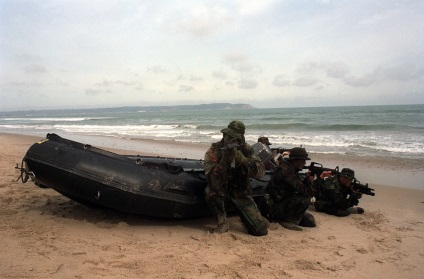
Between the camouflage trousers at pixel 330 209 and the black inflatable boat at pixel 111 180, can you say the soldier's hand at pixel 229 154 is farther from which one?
the camouflage trousers at pixel 330 209

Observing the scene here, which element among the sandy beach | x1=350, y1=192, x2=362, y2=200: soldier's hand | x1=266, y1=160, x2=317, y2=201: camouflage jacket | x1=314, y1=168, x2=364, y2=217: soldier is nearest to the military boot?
x1=314, y1=168, x2=364, y2=217: soldier

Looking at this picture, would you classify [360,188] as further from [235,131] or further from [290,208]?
[235,131]

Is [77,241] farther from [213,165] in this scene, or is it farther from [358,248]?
[358,248]

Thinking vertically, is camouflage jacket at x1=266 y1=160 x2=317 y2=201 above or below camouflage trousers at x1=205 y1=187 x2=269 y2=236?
above

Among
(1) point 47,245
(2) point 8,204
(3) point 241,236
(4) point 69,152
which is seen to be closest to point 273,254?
(3) point 241,236

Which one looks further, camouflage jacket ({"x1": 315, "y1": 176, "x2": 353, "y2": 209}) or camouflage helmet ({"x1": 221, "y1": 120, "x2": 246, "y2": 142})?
camouflage jacket ({"x1": 315, "y1": 176, "x2": 353, "y2": 209})

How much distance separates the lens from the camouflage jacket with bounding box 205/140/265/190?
4.45 metres

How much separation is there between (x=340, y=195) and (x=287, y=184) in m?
1.18

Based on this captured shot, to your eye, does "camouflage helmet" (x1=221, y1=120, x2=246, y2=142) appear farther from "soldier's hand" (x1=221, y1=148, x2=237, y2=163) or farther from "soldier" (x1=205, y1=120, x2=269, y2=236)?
"soldier's hand" (x1=221, y1=148, x2=237, y2=163)

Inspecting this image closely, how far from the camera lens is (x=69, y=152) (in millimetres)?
4449

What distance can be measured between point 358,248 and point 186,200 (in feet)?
7.38

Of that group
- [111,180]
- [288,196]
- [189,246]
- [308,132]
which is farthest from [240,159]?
[308,132]

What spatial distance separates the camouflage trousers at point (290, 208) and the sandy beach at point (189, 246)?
0.19 meters

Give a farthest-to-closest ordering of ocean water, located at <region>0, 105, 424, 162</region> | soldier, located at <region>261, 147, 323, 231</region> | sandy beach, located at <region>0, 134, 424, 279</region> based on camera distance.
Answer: ocean water, located at <region>0, 105, 424, 162</region>
soldier, located at <region>261, 147, 323, 231</region>
sandy beach, located at <region>0, 134, 424, 279</region>
